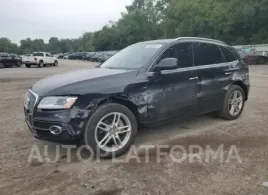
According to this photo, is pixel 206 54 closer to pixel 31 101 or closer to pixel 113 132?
pixel 113 132

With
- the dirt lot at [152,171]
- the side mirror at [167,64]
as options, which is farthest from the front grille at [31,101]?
the side mirror at [167,64]

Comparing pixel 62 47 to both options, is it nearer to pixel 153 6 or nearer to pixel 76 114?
pixel 153 6

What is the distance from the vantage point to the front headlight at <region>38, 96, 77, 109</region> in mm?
3731

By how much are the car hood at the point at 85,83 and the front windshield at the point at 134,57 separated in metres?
0.34

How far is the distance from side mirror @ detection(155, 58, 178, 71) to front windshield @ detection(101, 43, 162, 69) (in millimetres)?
210

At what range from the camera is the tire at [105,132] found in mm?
3855

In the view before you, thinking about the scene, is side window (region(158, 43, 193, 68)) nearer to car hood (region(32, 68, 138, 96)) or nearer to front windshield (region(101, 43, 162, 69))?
front windshield (region(101, 43, 162, 69))

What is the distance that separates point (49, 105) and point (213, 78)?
2.98 meters

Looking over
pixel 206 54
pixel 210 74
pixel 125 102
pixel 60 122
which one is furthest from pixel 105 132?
pixel 206 54

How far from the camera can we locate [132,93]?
13.7ft

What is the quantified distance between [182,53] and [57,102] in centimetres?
230

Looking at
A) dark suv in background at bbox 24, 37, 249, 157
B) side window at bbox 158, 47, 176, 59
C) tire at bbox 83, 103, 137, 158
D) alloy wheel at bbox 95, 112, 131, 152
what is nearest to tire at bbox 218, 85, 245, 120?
dark suv in background at bbox 24, 37, 249, 157

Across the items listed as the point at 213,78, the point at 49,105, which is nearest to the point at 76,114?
the point at 49,105

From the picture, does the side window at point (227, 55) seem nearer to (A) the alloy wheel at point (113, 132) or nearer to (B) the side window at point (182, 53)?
(B) the side window at point (182, 53)
